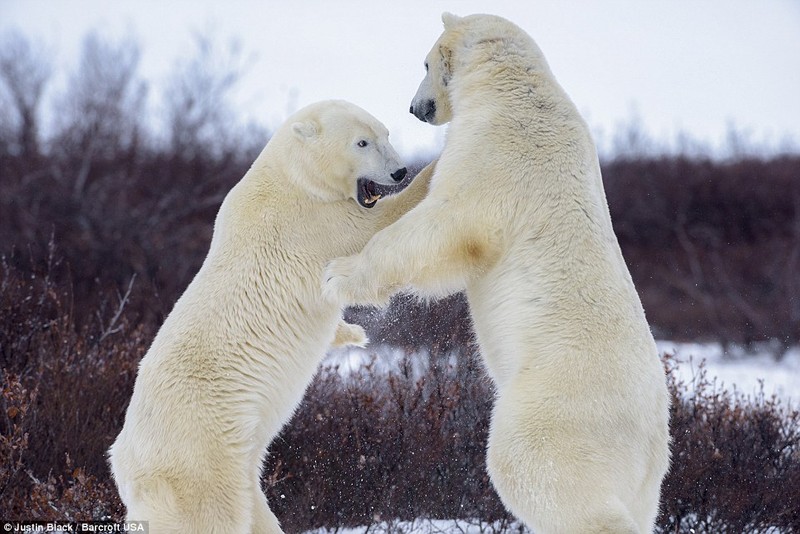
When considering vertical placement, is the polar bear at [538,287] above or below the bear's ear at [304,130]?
below

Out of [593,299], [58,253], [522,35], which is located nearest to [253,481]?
[593,299]

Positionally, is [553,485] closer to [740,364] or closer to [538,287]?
[538,287]

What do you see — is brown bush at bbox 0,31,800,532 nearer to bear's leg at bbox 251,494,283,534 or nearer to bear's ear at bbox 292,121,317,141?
bear's leg at bbox 251,494,283,534

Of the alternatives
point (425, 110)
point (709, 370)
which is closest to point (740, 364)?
point (709, 370)

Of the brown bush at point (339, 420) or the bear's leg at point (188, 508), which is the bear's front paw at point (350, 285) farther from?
the brown bush at point (339, 420)

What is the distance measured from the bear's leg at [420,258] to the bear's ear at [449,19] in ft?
2.56

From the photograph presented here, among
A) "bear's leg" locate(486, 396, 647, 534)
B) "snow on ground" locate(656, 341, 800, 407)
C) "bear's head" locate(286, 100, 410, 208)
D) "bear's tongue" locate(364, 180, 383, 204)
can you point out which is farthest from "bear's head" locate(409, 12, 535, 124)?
"snow on ground" locate(656, 341, 800, 407)

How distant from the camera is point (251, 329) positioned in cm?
287

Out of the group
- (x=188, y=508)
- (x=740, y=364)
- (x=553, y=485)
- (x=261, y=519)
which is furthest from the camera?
(x=740, y=364)

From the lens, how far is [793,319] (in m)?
9.91

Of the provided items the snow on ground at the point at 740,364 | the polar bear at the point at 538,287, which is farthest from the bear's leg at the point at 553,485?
the snow on ground at the point at 740,364

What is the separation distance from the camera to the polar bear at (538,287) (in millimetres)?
2414

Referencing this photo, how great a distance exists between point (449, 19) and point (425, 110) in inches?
13.0

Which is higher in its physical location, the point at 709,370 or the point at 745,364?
the point at 709,370
